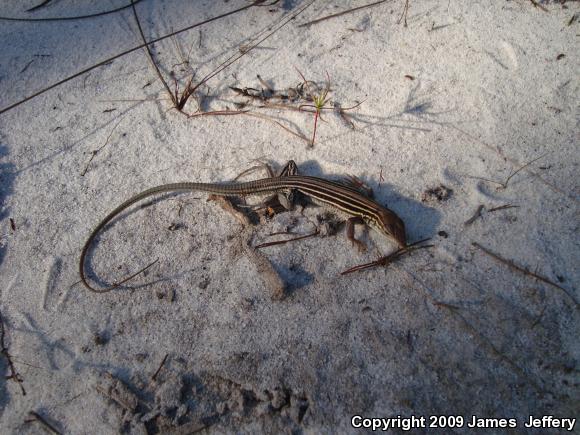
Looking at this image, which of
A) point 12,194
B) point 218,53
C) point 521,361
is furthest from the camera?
point 218,53

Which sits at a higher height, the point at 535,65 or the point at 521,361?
the point at 535,65

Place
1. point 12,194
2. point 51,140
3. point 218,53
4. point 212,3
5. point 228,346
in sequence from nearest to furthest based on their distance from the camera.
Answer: point 228,346 → point 12,194 → point 51,140 → point 218,53 → point 212,3

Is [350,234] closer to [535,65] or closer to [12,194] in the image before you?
[535,65]

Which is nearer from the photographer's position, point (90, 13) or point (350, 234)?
point (350, 234)

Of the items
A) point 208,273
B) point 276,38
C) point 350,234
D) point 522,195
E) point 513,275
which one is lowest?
point 208,273

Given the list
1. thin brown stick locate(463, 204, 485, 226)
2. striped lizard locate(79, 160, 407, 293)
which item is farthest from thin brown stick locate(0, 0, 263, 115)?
thin brown stick locate(463, 204, 485, 226)

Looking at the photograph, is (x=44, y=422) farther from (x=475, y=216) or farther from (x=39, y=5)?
(x=39, y=5)

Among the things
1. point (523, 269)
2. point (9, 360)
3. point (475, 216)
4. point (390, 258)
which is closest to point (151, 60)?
point (9, 360)

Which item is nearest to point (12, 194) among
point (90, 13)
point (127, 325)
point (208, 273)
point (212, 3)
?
point (127, 325)
